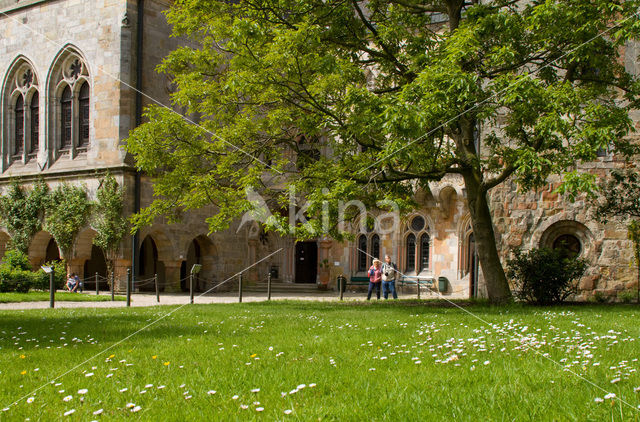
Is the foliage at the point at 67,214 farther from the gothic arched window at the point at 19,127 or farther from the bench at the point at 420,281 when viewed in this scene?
the bench at the point at 420,281

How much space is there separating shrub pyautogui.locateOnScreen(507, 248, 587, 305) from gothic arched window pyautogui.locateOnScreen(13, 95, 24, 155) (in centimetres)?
2185

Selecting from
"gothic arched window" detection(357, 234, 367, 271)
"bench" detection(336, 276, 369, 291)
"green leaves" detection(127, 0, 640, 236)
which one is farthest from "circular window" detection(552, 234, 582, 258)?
"gothic arched window" detection(357, 234, 367, 271)

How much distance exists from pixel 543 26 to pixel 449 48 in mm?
2255

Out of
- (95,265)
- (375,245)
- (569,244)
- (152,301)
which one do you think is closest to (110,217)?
(152,301)

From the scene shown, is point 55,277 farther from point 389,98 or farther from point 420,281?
point 389,98

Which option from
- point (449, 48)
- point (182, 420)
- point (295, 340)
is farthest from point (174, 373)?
point (449, 48)

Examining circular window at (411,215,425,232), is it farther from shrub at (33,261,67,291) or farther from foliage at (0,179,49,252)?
foliage at (0,179,49,252)

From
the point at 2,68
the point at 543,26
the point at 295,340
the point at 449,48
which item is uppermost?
the point at 2,68

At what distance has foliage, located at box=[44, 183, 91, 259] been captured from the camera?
76.2ft

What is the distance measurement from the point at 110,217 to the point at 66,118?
560cm

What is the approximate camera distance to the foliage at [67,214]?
23.2 m

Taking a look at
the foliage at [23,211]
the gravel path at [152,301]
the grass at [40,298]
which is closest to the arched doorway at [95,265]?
the foliage at [23,211]

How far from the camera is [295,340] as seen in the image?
21.5 ft

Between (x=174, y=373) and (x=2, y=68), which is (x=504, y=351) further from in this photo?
(x=2, y=68)
